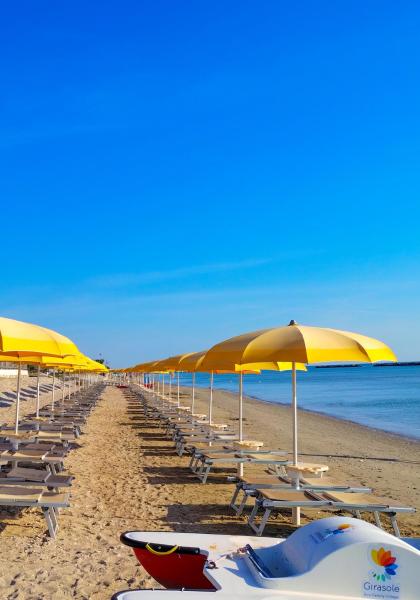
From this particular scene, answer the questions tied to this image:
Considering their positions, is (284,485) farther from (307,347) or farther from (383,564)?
(383,564)

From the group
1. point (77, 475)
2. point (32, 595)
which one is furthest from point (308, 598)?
point (77, 475)

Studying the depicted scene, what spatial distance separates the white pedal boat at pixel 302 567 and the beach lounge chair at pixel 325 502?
1.93 meters

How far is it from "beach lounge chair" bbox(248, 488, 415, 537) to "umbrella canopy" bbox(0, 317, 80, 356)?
2.68m

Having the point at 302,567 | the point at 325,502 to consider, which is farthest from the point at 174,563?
the point at 325,502

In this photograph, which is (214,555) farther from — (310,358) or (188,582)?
(310,358)

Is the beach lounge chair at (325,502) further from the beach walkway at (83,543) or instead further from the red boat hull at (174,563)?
the red boat hull at (174,563)

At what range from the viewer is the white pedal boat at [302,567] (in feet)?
9.90

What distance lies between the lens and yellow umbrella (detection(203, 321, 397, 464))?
527cm

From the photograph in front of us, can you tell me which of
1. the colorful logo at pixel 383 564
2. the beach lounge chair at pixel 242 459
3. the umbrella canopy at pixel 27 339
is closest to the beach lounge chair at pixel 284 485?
the beach lounge chair at pixel 242 459

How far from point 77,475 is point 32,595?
4.55m

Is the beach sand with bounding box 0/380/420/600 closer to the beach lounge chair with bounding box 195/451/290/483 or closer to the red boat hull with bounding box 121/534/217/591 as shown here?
the beach lounge chair with bounding box 195/451/290/483

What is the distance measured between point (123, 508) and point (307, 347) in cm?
300

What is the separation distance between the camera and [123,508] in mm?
6520

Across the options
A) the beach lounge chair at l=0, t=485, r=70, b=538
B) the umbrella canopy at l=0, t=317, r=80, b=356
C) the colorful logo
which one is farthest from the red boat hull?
the umbrella canopy at l=0, t=317, r=80, b=356
